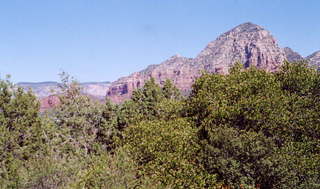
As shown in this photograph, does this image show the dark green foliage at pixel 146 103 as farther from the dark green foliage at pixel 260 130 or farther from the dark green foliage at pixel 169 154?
the dark green foliage at pixel 260 130

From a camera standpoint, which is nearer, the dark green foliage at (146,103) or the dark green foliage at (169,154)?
the dark green foliage at (169,154)

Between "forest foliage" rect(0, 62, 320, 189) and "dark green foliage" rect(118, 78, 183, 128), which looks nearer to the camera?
"forest foliage" rect(0, 62, 320, 189)

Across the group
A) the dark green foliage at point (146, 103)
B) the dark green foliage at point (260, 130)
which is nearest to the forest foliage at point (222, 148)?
the dark green foliage at point (260, 130)

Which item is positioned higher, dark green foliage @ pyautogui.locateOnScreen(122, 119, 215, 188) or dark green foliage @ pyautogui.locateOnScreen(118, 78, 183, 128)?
dark green foliage @ pyautogui.locateOnScreen(118, 78, 183, 128)

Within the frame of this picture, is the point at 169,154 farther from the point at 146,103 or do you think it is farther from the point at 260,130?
the point at 146,103

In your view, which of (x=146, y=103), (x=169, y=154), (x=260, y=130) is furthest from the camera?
(x=146, y=103)

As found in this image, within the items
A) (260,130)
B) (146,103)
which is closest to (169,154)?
(260,130)

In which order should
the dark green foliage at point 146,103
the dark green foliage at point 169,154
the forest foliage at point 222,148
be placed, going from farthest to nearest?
the dark green foliage at point 146,103
the dark green foliage at point 169,154
the forest foliage at point 222,148

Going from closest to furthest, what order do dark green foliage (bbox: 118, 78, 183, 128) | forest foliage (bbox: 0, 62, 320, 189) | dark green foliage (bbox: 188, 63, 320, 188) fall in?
forest foliage (bbox: 0, 62, 320, 189) < dark green foliage (bbox: 188, 63, 320, 188) < dark green foliage (bbox: 118, 78, 183, 128)

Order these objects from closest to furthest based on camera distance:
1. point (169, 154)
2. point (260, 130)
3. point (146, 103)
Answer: point (169, 154) → point (260, 130) → point (146, 103)

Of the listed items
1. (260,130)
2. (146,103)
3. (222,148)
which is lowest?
(222,148)

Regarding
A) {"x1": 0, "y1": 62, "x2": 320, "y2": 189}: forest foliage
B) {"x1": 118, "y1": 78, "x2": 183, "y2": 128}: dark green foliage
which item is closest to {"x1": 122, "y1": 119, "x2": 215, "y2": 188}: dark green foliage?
{"x1": 0, "y1": 62, "x2": 320, "y2": 189}: forest foliage

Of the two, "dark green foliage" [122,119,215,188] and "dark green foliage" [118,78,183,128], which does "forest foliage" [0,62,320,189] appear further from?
"dark green foliage" [118,78,183,128]

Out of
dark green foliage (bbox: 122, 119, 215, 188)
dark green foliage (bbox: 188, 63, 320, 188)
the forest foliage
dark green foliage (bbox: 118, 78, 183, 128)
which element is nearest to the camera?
the forest foliage
